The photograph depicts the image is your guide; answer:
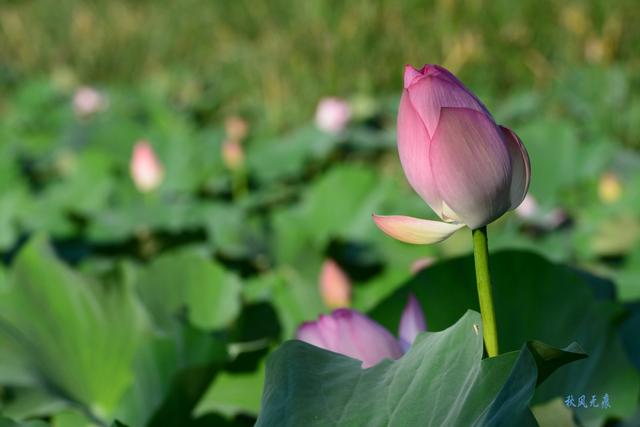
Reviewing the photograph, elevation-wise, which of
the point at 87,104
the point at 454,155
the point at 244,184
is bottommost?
the point at 244,184

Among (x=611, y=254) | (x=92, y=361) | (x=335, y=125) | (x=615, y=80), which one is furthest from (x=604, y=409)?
(x=615, y=80)

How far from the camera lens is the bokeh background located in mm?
861

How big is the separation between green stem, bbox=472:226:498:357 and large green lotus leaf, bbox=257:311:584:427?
1 cm

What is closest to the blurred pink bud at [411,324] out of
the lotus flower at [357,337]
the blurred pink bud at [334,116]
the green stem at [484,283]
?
the lotus flower at [357,337]

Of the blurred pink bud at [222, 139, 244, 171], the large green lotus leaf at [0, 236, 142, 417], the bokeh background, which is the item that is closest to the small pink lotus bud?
the bokeh background

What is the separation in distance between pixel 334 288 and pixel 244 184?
112cm

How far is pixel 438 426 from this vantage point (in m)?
0.49

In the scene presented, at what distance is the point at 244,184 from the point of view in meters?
2.10

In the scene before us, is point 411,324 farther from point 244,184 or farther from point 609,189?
point 244,184

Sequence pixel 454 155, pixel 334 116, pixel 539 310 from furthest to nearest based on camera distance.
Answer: pixel 334 116, pixel 539 310, pixel 454 155

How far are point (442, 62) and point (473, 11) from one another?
1.11 ft

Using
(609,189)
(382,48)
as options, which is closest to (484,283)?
(609,189)

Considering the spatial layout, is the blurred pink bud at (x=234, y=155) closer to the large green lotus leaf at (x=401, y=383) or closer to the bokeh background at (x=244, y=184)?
the bokeh background at (x=244, y=184)

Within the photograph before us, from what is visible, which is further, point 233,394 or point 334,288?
point 334,288
